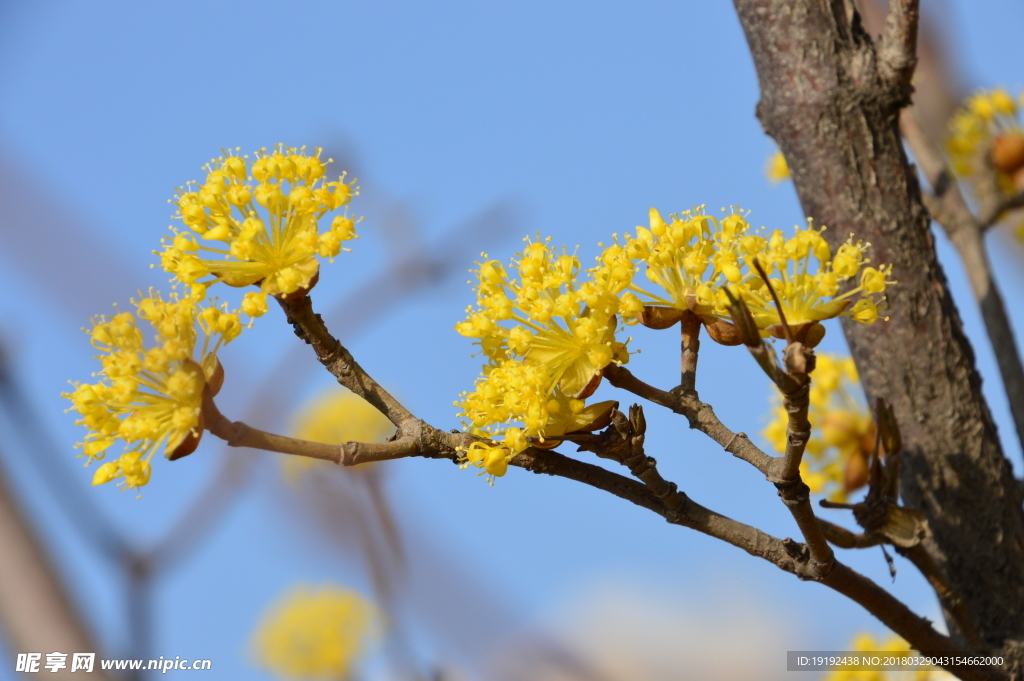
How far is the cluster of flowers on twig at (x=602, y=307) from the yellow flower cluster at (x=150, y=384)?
36cm

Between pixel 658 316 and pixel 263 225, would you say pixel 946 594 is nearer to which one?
pixel 658 316

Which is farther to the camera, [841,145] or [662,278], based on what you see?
[841,145]

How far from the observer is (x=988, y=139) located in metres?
2.95

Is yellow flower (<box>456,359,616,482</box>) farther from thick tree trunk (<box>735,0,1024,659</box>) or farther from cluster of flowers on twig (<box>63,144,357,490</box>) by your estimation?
thick tree trunk (<box>735,0,1024,659</box>)

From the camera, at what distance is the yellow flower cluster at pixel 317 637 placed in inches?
170

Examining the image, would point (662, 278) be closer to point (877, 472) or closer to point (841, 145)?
point (877, 472)

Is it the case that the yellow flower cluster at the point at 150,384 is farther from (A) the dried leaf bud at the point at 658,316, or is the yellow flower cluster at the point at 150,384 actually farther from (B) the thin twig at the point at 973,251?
(B) the thin twig at the point at 973,251

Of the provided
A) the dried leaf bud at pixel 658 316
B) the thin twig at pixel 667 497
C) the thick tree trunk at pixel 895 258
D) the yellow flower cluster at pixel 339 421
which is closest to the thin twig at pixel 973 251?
the thick tree trunk at pixel 895 258

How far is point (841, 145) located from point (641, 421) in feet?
2.96

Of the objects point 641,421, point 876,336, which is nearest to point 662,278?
point 641,421

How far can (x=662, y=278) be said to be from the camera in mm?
1286

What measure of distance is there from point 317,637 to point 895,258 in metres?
3.66

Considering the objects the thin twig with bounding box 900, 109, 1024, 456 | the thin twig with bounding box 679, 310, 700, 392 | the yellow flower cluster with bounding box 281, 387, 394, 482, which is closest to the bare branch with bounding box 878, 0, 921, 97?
the thin twig with bounding box 900, 109, 1024, 456

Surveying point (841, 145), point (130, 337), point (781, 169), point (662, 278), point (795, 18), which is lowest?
point (130, 337)
